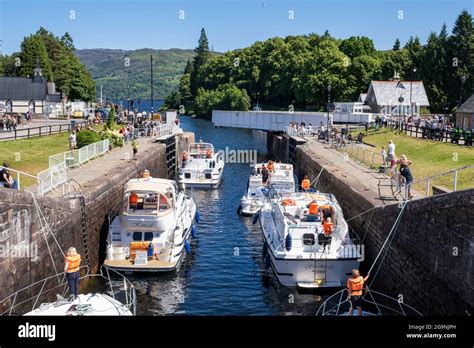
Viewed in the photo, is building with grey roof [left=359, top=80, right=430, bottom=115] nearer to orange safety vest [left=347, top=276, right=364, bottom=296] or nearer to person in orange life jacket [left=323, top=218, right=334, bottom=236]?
person in orange life jacket [left=323, top=218, right=334, bottom=236]

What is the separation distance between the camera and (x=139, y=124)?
256 ft

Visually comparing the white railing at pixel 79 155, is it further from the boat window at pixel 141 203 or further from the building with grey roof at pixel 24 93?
the building with grey roof at pixel 24 93

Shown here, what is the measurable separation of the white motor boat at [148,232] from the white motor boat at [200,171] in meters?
20.2

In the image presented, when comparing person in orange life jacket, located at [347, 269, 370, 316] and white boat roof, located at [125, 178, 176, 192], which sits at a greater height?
white boat roof, located at [125, 178, 176, 192]

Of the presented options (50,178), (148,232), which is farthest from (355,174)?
(50,178)

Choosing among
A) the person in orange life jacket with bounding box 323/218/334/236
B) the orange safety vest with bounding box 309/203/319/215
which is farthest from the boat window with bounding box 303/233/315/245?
the orange safety vest with bounding box 309/203/319/215

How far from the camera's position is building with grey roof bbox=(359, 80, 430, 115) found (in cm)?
9162

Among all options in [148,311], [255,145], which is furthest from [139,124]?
[148,311]

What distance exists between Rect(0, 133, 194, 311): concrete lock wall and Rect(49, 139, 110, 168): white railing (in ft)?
8.67

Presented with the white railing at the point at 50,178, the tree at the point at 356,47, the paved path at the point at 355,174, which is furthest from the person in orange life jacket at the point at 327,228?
the tree at the point at 356,47

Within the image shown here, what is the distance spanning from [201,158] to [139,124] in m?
24.7

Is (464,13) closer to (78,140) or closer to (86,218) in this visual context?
(78,140)

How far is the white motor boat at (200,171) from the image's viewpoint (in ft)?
174

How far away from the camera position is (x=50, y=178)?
2955cm
